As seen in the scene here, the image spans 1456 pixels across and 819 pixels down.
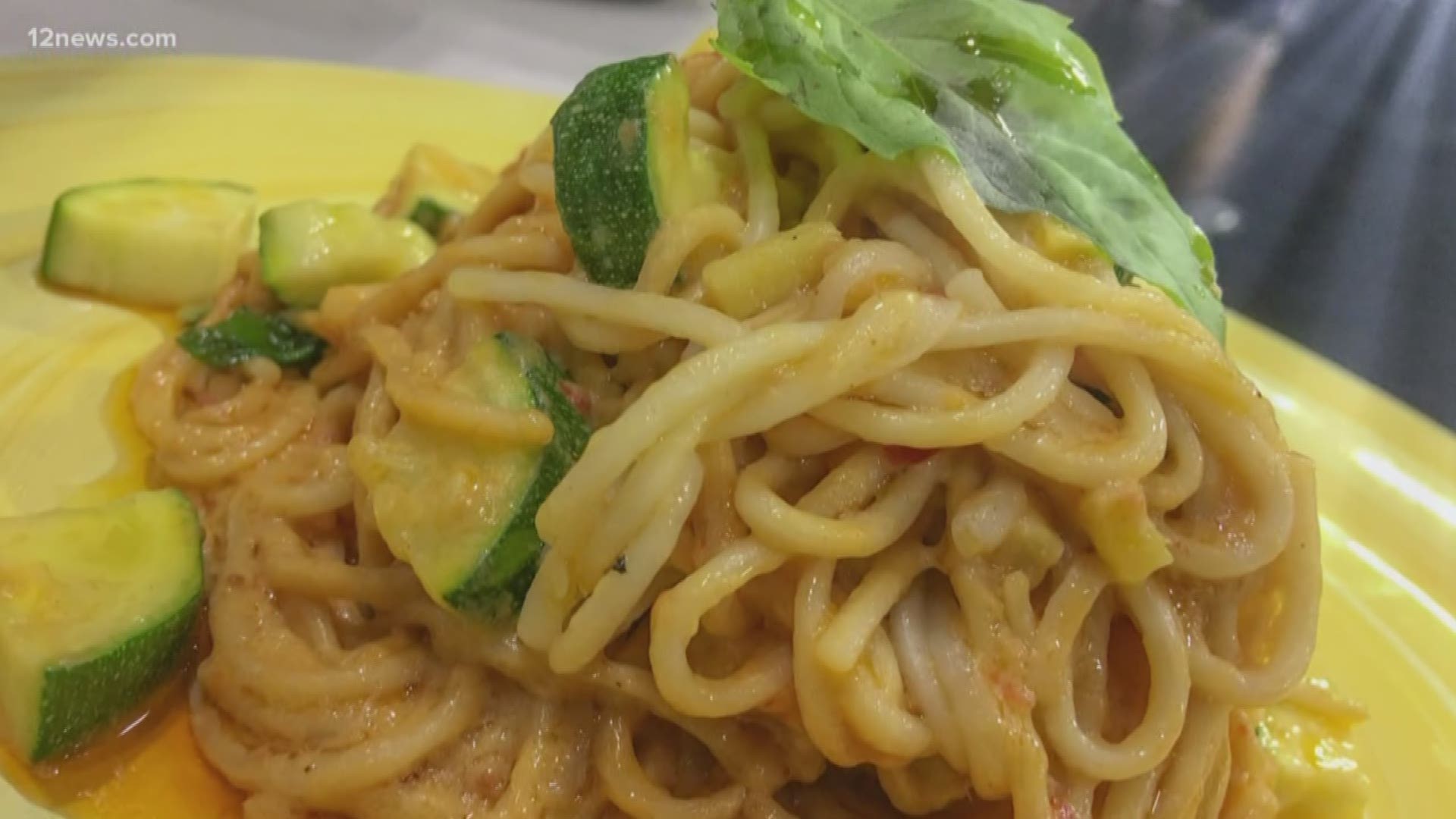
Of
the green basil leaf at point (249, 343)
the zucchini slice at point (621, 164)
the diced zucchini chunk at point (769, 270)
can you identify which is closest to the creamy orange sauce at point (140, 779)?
the green basil leaf at point (249, 343)

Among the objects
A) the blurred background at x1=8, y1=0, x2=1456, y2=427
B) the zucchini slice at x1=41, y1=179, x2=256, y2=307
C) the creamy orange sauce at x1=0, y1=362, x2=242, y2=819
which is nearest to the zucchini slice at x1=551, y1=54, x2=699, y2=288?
the creamy orange sauce at x1=0, y1=362, x2=242, y2=819

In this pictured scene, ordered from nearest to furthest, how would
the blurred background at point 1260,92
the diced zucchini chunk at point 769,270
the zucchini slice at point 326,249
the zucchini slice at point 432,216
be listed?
the diced zucchini chunk at point 769,270 < the zucchini slice at point 326,249 < the zucchini slice at point 432,216 < the blurred background at point 1260,92

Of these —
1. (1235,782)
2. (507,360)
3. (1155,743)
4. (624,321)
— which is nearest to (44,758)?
(507,360)

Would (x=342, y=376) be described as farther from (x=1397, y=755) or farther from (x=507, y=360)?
(x=1397, y=755)

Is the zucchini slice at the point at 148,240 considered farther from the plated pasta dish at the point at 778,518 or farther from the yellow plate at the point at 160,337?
the plated pasta dish at the point at 778,518

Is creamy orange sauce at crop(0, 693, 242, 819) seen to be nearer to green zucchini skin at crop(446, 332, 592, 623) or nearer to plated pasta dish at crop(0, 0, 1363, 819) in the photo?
Answer: plated pasta dish at crop(0, 0, 1363, 819)

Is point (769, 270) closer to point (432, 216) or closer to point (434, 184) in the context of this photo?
point (432, 216)
